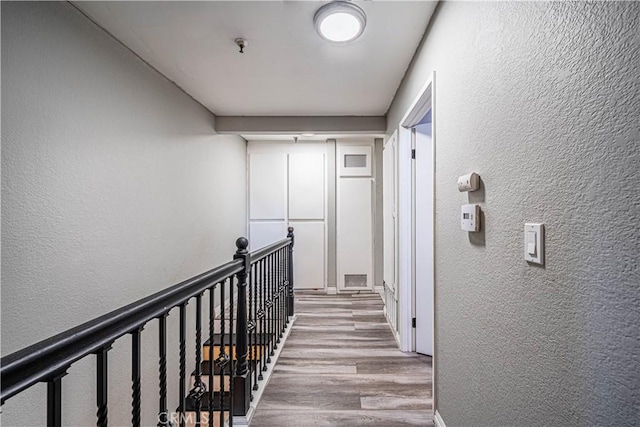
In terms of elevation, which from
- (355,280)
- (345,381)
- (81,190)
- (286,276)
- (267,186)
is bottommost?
(345,381)

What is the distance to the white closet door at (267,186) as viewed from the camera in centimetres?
509

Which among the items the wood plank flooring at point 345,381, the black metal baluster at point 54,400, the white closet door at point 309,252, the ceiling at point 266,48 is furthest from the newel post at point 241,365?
the white closet door at point 309,252

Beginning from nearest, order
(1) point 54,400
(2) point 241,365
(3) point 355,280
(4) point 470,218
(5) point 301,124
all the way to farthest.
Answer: (1) point 54,400 < (4) point 470,218 < (2) point 241,365 < (5) point 301,124 < (3) point 355,280

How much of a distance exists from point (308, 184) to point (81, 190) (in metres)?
3.49

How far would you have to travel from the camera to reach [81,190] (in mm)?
1808

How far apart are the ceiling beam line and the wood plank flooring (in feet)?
6.99

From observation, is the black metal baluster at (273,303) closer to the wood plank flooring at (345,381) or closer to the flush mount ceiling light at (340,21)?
the wood plank flooring at (345,381)

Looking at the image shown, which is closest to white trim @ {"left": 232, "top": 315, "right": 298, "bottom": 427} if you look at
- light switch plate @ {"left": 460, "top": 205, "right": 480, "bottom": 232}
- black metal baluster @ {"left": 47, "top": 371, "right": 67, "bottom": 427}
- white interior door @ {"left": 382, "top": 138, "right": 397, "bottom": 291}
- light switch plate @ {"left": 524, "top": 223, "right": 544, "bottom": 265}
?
Answer: white interior door @ {"left": 382, "top": 138, "right": 397, "bottom": 291}

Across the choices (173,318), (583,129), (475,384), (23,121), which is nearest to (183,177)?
(173,318)

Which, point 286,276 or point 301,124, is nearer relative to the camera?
point 286,276

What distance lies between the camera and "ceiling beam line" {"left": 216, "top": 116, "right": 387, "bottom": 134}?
369 cm

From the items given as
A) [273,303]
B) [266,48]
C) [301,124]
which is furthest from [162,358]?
[301,124]

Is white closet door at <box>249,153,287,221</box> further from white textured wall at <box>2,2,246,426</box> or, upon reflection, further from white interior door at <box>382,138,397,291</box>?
white textured wall at <box>2,2,246,426</box>

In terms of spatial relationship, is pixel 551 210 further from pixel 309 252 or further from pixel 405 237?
pixel 309 252
